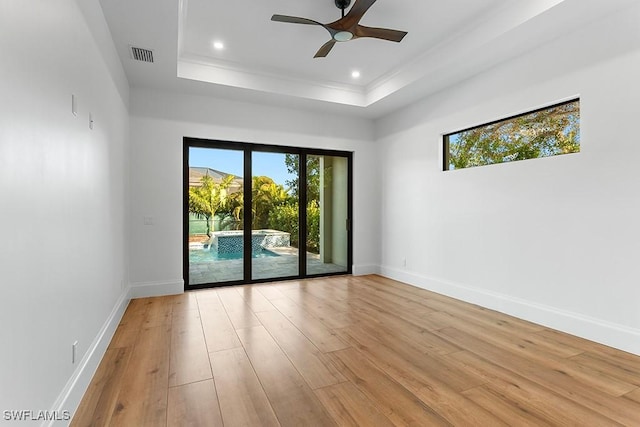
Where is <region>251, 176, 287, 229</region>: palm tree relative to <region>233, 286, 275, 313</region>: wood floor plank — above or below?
above

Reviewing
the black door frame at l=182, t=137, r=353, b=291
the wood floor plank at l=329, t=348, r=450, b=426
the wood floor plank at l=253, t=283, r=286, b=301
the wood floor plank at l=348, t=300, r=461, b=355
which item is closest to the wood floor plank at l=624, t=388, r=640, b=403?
the wood floor plank at l=348, t=300, r=461, b=355

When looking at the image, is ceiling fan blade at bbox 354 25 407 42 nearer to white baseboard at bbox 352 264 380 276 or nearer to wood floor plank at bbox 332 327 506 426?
wood floor plank at bbox 332 327 506 426

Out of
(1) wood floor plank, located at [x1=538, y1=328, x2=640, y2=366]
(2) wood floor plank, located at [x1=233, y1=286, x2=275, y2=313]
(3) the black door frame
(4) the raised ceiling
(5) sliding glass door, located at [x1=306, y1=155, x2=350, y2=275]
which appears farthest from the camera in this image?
(5) sliding glass door, located at [x1=306, y1=155, x2=350, y2=275]

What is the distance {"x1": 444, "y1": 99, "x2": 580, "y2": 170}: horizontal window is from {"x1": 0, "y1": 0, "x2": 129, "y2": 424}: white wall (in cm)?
408

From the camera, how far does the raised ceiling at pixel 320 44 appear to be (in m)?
2.90

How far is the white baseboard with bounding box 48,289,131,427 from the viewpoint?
1679 mm

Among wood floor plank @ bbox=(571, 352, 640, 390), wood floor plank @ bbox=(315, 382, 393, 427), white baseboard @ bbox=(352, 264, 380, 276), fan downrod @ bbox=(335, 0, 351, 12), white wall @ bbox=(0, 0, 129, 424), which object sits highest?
fan downrod @ bbox=(335, 0, 351, 12)

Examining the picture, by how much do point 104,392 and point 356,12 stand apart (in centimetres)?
340

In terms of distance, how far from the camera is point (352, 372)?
2281 mm

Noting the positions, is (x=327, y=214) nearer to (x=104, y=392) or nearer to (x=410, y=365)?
(x=410, y=365)

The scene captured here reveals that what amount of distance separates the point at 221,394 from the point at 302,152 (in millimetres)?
4027

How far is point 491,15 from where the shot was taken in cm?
313

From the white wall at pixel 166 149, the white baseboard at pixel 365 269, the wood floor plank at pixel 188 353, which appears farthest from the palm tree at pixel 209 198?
the white baseboard at pixel 365 269

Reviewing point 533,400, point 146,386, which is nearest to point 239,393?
point 146,386
